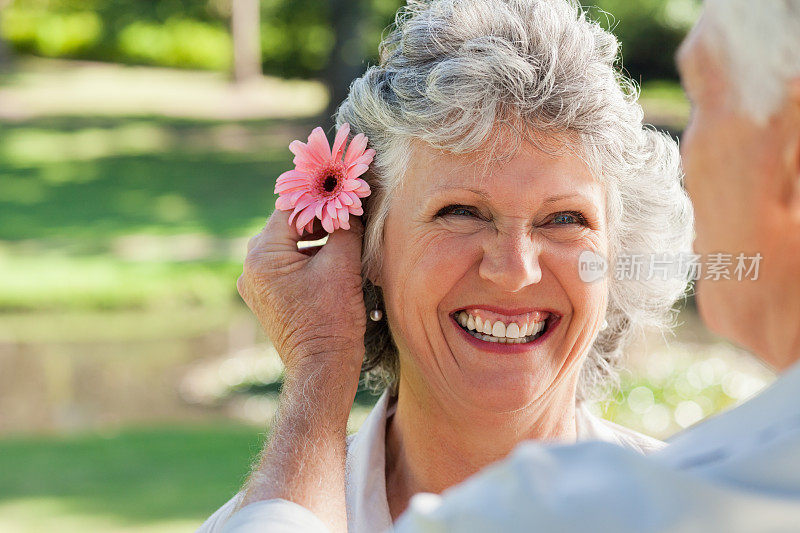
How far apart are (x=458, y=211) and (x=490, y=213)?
0.09 meters

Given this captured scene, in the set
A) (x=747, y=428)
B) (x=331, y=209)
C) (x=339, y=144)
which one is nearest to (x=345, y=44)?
(x=339, y=144)

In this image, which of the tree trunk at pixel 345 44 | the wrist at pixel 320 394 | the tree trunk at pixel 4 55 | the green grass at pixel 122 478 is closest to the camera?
the wrist at pixel 320 394

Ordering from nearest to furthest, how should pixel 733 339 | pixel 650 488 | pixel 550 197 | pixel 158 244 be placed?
pixel 650 488 < pixel 733 339 < pixel 550 197 < pixel 158 244

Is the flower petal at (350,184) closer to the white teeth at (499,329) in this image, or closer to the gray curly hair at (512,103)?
the gray curly hair at (512,103)

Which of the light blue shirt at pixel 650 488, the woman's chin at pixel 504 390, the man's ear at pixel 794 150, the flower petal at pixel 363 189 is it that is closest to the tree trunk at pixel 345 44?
the flower petal at pixel 363 189

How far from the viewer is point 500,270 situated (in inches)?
96.5

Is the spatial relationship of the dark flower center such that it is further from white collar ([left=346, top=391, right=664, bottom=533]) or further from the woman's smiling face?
white collar ([left=346, top=391, right=664, bottom=533])

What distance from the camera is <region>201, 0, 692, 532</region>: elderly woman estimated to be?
2469mm

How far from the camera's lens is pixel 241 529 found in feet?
6.18

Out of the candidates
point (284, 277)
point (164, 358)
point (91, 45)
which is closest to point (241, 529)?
point (284, 277)

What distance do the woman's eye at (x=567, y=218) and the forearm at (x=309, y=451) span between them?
0.67m

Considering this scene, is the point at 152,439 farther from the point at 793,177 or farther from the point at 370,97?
the point at 793,177

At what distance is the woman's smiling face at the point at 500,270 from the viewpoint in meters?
2.47

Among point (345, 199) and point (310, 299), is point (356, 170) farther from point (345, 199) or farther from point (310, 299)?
point (310, 299)
